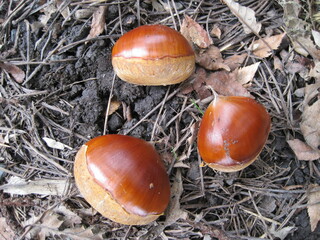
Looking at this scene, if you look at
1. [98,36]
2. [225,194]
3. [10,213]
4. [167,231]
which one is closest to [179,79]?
[98,36]

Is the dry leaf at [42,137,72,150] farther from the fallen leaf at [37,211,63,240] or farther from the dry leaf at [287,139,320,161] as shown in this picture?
the dry leaf at [287,139,320,161]

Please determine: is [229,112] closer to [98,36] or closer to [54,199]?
[98,36]

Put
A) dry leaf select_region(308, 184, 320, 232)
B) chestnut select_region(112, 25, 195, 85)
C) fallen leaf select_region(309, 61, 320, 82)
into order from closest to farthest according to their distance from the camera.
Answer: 1. chestnut select_region(112, 25, 195, 85)
2. dry leaf select_region(308, 184, 320, 232)
3. fallen leaf select_region(309, 61, 320, 82)

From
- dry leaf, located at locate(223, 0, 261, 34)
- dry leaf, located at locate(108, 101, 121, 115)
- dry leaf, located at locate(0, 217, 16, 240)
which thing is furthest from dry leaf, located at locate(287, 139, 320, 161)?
dry leaf, located at locate(0, 217, 16, 240)

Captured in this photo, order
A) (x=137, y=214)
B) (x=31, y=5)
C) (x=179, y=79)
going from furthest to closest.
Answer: (x=31, y=5) < (x=179, y=79) < (x=137, y=214)

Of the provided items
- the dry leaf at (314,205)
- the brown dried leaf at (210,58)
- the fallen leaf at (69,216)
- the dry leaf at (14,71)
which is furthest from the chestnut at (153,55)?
the dry leaf at (314,205)

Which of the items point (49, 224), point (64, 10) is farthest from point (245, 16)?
point (49, 224)
